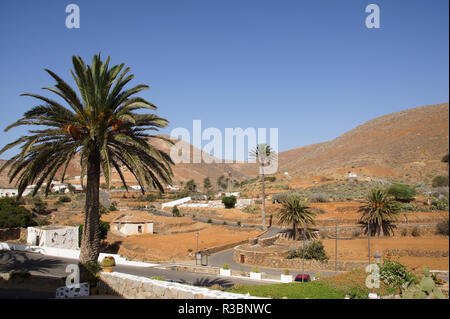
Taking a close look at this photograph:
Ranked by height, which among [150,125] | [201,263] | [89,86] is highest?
[89,86]

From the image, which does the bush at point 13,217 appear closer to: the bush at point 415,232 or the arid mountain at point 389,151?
the bush at point 415,232

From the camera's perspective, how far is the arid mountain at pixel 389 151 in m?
81.1

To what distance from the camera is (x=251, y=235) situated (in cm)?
4603

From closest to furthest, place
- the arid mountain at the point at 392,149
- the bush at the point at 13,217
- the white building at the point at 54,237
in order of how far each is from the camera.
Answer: the white building at the point at 54,237
the bush at the point at 13,217
the arid mountain at the point at 392,149

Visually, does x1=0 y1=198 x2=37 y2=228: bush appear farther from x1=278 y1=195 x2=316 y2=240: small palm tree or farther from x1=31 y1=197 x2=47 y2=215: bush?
x1=278 y1=195 x2=316 y2=240: small palm tree

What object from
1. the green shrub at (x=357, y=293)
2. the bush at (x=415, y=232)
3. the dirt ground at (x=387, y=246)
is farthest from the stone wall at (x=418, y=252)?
the green shrub at (x=357, y=293)

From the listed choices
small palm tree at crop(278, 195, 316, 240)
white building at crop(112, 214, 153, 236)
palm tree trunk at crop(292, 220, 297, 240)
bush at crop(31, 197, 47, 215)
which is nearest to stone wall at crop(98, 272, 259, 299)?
small palm tree at crop(278, 195, 316, 240)

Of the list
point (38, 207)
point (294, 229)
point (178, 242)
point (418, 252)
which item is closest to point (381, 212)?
point (418, 252)

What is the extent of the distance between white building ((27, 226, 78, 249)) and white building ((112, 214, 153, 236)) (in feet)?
29.9

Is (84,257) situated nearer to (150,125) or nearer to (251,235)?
(150,125)

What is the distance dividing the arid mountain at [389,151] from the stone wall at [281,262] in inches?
1645
